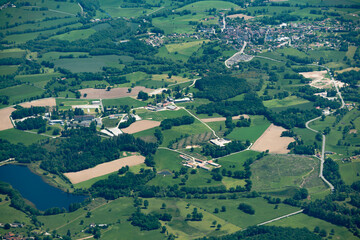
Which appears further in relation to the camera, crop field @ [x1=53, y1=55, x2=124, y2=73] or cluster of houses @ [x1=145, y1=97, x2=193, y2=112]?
crop field @ [x1=53, y1=55, x2=124, y2=73]

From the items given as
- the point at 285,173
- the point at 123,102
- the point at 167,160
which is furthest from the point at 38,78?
the point at 285,173

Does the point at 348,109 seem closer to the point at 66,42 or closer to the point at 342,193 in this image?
the point at 342,193

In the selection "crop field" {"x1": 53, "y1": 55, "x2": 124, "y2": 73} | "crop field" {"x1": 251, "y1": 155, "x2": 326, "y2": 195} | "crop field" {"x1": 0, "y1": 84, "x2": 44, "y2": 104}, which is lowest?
"crop field" {"x1": 251, "y1": 155, "x2": 326, "y2": 195}

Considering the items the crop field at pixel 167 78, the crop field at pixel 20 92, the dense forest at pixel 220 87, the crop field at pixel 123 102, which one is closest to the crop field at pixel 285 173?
the dense forest at pixel 220 87

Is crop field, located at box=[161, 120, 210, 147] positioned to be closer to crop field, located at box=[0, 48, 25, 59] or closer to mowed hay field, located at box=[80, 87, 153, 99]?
mowed hay field, located at box=[80, 87, 153, 99]

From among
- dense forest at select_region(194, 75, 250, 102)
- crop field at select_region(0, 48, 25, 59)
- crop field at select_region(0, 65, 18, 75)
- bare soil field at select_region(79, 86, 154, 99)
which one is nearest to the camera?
dense forest at select_region(194, 75, 250, 102)

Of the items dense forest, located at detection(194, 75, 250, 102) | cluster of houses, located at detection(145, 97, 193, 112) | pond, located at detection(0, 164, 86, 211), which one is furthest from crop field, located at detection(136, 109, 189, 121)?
pond, located at detection(0, 164, 86, 211)

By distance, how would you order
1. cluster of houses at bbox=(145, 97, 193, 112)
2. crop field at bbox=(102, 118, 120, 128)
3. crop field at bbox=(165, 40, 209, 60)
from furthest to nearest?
1. crop field at bbox=(165, 40, 209, 60)
2. cluster of houses at bbox=(145, 97, 193, 112)
3. crop field at bbox=(102, 118, 120, 128)
